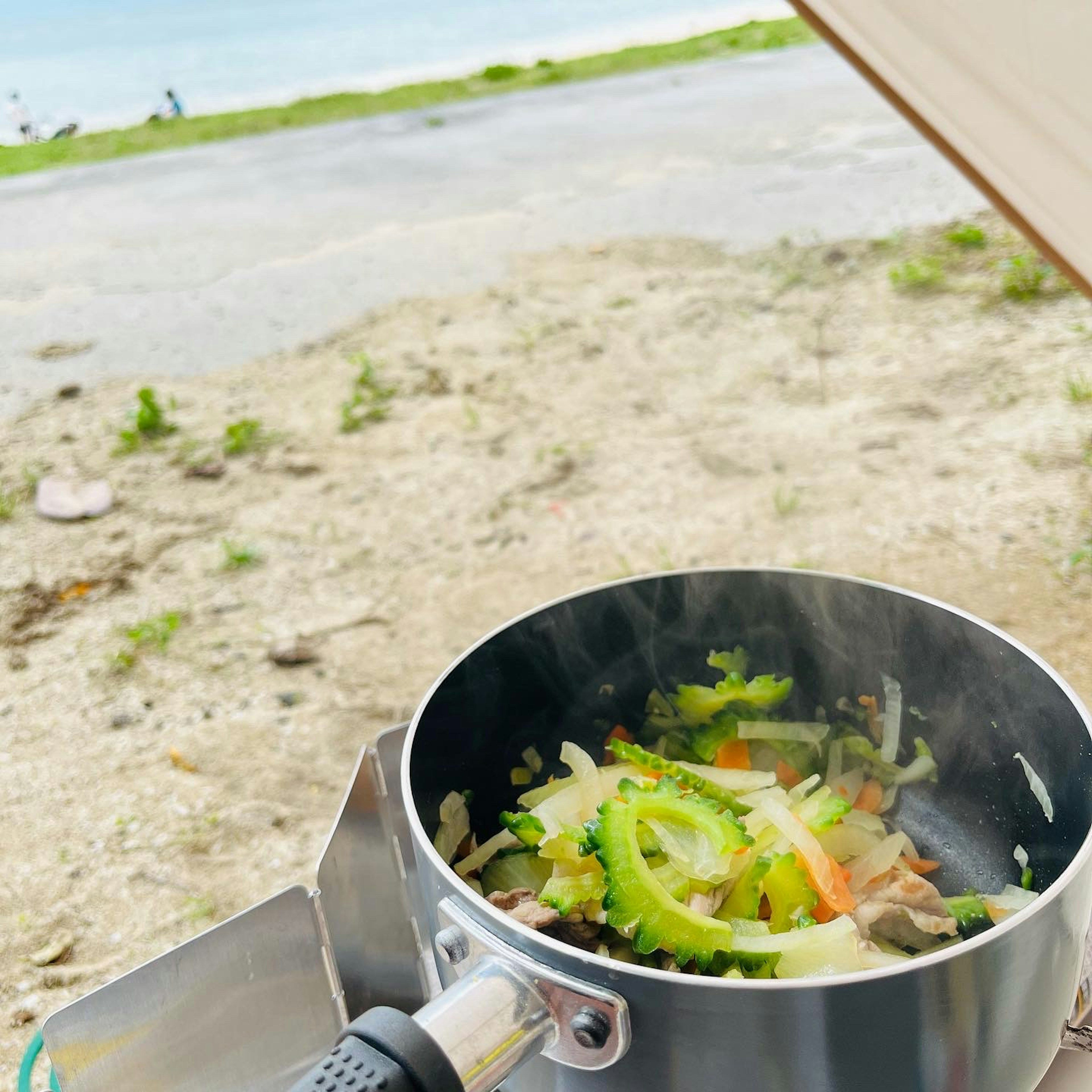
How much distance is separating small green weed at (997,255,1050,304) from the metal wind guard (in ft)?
8.41

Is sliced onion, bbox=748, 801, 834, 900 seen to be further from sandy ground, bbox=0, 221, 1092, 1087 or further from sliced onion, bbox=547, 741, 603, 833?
sandy ground, bbox=0, 221, 1092, 1087

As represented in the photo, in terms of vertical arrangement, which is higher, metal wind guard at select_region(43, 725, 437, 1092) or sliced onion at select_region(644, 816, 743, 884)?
sliced onion at select_region(644, 816, 743, 884)

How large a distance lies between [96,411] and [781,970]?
8.60 ft

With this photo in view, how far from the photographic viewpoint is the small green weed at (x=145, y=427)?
2736 mm

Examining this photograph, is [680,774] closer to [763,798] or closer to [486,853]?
[763,798]

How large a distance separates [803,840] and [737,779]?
0.44 feet

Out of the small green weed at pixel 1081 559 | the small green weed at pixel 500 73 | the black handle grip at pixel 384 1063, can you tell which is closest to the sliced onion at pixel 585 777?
the black handle grip at pixel 384 1063

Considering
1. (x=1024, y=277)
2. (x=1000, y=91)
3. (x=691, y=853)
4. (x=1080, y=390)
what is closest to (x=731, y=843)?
(x=691, y=853)

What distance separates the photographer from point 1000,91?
90 cm

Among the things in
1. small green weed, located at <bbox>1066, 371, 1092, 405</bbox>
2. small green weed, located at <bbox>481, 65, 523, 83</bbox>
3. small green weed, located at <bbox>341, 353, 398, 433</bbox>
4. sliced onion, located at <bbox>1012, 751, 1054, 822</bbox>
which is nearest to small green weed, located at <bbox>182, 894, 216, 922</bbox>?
sliced onion, located at <bbox>1012, 751, 1054, 822</bbox>

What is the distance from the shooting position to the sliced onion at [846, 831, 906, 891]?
0.93 m

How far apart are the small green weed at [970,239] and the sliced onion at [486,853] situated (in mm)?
2971

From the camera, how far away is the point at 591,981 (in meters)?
0.65

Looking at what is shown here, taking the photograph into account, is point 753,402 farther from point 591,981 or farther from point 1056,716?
point 591,981
